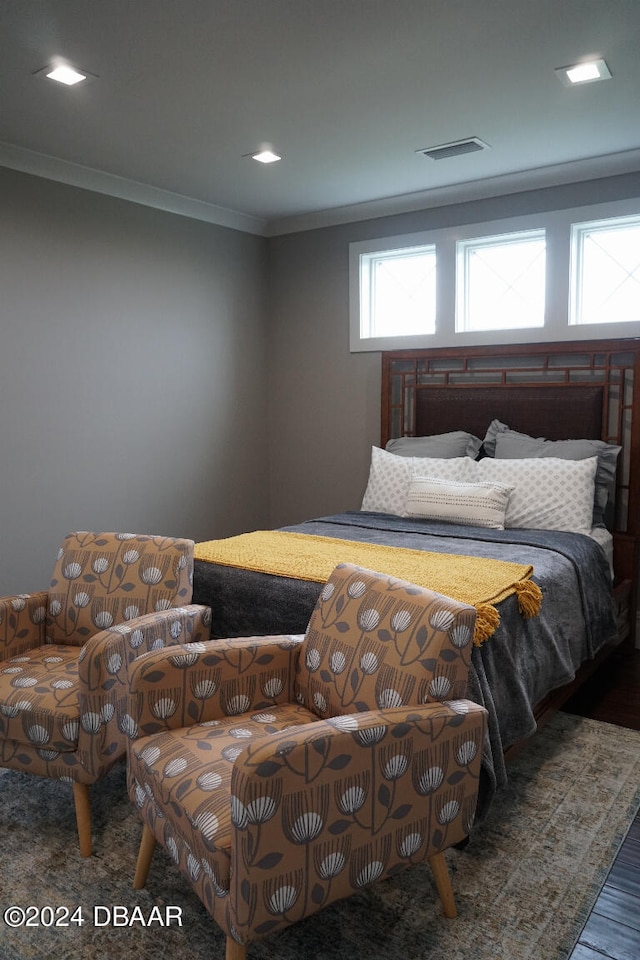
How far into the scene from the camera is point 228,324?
5008 millimetres

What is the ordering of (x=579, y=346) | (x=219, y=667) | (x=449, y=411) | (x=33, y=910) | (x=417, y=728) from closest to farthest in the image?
(x=417, y=728) < (x=33, y=910) < (x=219, y=667) < (x=579, y=346) < (x=449, y=411)

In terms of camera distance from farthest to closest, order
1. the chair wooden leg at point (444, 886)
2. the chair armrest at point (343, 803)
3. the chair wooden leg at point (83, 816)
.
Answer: the chair wooden leg at point (83, 816) → the chair wooden leg at point (444, 886) → the chair armrest at point (343, 803)

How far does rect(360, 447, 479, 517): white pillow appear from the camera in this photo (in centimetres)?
394

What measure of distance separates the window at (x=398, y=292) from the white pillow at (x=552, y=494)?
1.34m

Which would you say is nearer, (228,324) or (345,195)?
(345,195)

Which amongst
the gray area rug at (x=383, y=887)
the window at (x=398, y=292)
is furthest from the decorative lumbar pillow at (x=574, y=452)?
the gray area rug at (x=383, y=887)

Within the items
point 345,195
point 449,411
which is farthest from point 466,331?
point 345,195

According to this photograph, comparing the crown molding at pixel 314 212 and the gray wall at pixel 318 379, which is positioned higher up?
the crown molding at pixel 314 212

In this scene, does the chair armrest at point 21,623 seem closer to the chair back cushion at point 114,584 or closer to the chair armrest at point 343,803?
the chair back cushion at point 114,584

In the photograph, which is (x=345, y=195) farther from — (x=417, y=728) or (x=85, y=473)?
(x=417, y=728)

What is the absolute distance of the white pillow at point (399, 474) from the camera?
394cm

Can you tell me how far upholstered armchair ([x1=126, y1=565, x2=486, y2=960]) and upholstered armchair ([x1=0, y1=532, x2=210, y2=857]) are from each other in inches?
10.5

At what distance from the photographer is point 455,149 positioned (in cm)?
361

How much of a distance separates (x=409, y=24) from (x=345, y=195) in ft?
6.83
